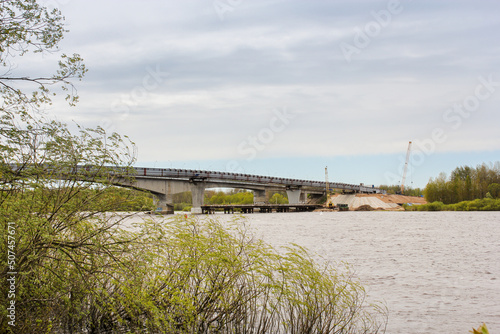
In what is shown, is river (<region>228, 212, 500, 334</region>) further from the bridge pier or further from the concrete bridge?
the bridge pier

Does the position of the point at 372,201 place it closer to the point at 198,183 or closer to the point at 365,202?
the point at 365,202

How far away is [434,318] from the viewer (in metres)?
14.0

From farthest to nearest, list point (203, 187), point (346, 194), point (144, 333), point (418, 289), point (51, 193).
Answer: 1. point (346, 194)
2. point (203, 187)
3. point (418, 289)
4. point (144, 333)
5. point (51, 193)

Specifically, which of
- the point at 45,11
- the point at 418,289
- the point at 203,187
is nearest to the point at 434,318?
the point at 418,289

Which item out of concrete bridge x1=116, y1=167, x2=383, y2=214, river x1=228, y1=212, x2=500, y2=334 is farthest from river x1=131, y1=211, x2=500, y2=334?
concrete bridge x1=116, y1=167, x2=383, y2=214

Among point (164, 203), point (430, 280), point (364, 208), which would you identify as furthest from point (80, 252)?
point (364, 208)

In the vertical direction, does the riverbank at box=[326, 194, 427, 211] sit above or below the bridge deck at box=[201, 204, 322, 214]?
above

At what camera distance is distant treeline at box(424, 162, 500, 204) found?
114 m

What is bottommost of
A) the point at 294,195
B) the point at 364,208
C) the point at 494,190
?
the point at 364,208

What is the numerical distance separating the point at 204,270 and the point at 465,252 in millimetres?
26230

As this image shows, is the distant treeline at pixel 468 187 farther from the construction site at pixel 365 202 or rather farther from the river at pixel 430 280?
the river at pixel 430 280

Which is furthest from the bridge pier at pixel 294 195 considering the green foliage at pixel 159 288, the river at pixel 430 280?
the green foliage at pixel 159 288

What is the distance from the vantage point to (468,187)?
11462 centimetres

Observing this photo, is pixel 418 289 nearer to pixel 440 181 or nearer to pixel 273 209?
pixel 440 181
